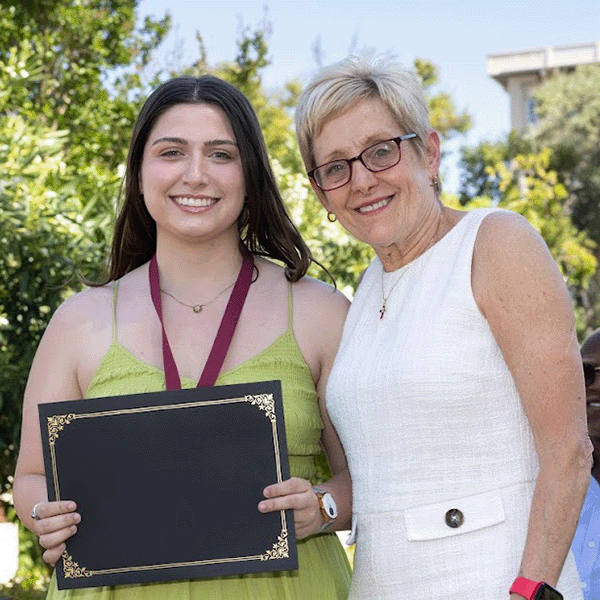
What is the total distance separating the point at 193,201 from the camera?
3102 mm

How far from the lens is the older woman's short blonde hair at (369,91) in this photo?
2865mm

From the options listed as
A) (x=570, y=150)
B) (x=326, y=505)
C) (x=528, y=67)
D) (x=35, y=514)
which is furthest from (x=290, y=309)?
(x=528, y=67)

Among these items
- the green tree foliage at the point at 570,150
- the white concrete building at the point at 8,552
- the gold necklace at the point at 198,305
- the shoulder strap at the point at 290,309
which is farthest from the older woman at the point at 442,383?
the green tree foliage at the point at 570,150

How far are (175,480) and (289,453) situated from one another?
17.1 inches

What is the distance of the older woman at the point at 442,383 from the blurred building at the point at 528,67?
47464 millimetres

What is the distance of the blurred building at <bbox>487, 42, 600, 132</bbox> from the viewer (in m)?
50.0

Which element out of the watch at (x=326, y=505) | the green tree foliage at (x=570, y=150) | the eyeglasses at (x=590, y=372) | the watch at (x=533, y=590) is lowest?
the watch at (x=533, y=590)

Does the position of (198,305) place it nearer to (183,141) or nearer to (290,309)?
(290,309)

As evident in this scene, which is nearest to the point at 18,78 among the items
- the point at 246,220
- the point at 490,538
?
the point at 246,220

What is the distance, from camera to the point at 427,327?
2.69m

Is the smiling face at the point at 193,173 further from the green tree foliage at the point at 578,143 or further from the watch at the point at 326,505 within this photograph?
the green tree foliage at the point at 578,143

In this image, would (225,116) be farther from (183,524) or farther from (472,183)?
(472,183)

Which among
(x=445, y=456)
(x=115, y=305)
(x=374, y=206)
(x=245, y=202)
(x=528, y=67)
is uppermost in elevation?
(x=528, y=67)

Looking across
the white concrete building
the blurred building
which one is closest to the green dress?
the white concrete building
